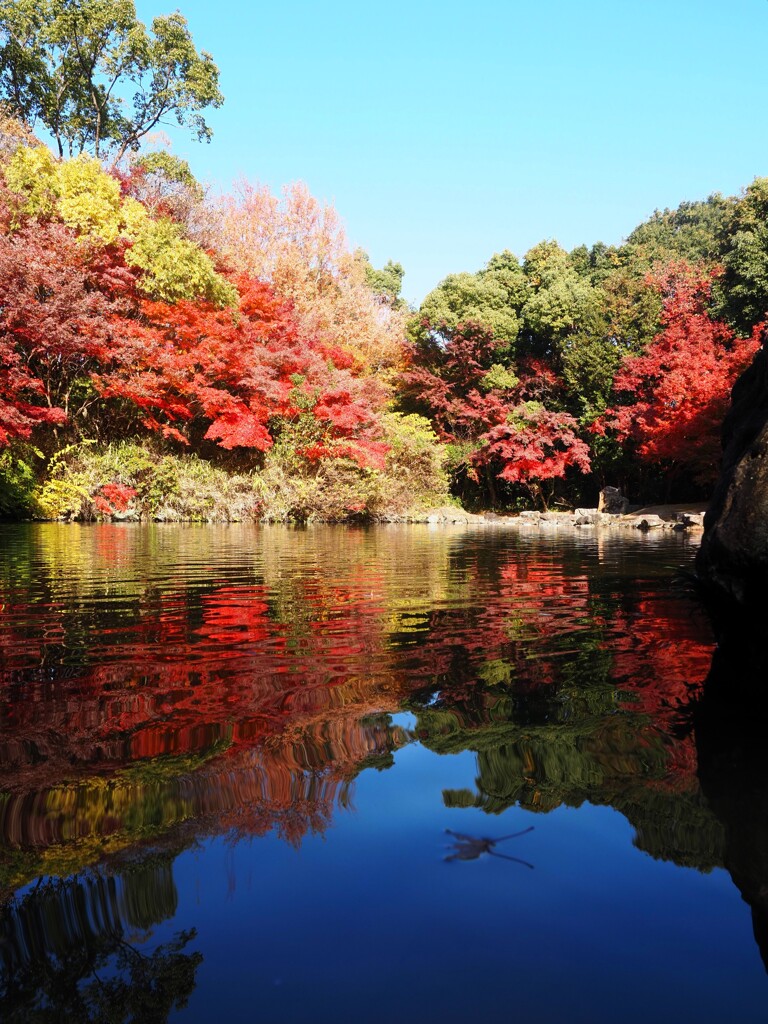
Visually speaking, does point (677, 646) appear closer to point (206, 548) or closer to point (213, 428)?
point (206, 548)

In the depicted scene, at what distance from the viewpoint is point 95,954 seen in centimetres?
109

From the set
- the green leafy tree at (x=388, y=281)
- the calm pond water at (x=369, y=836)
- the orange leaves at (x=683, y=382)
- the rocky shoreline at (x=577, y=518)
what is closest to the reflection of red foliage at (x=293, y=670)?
the calm pond water at (x=369, y=836)

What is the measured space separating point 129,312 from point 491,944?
20423mm

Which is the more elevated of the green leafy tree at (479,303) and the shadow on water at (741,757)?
the green leafy tree at (479,303)

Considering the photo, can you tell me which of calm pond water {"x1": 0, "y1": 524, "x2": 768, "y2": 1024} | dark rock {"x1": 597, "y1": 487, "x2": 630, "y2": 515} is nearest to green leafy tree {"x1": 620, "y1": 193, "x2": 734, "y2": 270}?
dark rock {"x1": 597, "y1": 487, "x2": 630, "y2": 515}

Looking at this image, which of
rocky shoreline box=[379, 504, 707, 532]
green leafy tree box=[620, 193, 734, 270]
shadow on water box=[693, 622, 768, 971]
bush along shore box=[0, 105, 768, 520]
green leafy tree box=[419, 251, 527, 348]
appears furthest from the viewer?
green leafy tree box=[620, 193, 734, 270]

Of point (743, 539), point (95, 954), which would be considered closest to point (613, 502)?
point (743, 539)

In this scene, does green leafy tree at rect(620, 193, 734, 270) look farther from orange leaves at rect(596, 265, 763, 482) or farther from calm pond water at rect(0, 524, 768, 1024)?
calm pond water at rect(0, 524, 768, 1024)

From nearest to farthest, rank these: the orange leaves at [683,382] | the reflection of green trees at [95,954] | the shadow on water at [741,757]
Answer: the reflection of green trees at [95,954] → the shadow on water at [741,757] → the orange leaves at [683,382]

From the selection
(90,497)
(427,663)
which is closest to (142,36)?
(90,497)

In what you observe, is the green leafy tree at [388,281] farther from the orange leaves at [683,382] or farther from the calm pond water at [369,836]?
the calm pond water at [369,836]

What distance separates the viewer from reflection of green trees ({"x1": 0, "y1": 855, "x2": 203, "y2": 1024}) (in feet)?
3.18

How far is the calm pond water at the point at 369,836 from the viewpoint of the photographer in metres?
1.00

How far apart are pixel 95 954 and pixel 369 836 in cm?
55
